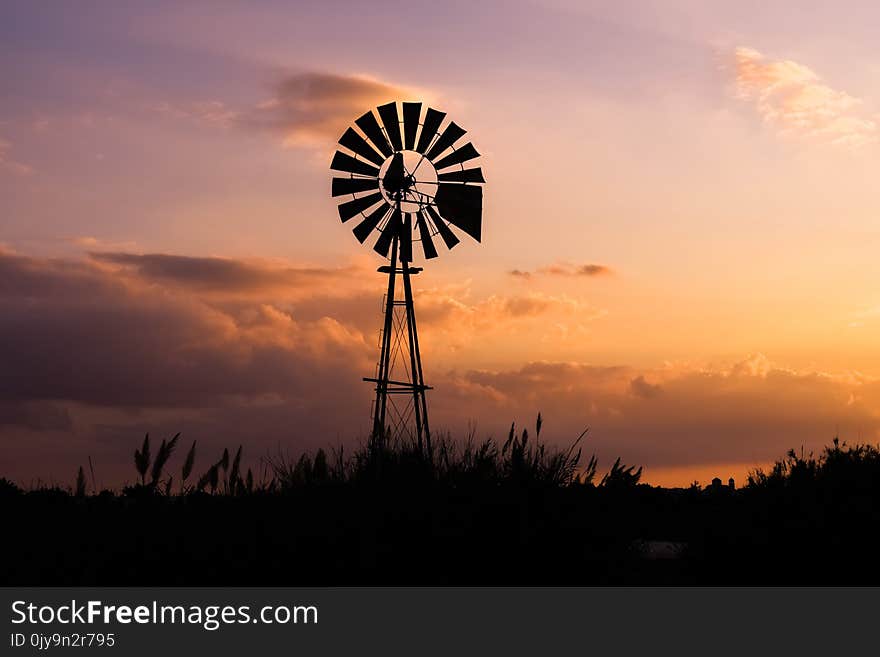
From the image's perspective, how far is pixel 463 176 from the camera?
23969 millimetres

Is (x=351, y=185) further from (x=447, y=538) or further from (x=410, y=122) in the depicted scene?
(x=447, y=538)

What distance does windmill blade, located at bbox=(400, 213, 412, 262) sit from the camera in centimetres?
2331

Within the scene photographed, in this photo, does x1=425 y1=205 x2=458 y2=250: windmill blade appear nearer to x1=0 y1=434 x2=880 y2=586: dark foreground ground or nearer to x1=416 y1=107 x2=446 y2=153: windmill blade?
x1=416 y1=107 x2=446 y2=153: windmill blade

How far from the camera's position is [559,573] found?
474 inches

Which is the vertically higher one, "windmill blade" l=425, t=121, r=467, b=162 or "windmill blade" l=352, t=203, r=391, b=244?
"windmill blade" l=425, t=121, r=467, b=162

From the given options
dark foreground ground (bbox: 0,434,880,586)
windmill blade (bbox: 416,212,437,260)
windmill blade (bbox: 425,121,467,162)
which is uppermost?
windmill blade (bbox: 425,121,467,162)

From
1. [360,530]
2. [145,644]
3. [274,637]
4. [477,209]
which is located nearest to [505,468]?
[360,530]

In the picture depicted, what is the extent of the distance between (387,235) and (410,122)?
2632 mm

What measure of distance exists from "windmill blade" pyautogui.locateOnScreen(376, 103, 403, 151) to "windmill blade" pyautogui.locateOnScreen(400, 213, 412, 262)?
169 cm

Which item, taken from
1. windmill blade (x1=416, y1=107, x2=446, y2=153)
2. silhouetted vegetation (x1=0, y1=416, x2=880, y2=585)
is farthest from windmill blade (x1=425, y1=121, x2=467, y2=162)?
silhouetted vegetation (x1=0, y1=416, x2=880, y2=585)

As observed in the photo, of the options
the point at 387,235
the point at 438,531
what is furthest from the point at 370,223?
the point at 438,531

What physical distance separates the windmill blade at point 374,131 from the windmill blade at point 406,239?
1635 mm

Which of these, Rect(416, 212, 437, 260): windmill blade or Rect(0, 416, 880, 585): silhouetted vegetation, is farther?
Rect(416, 212, 437, 260): windmill blade

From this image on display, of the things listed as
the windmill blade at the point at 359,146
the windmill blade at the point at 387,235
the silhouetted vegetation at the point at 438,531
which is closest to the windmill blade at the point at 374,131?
the windmill blade at the point at 359,146
